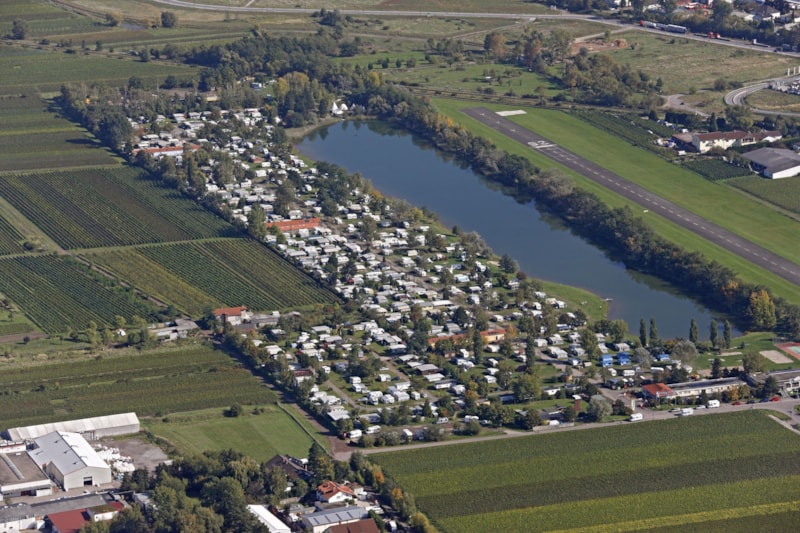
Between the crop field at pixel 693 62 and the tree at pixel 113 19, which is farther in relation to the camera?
the tree at pixel 113 19

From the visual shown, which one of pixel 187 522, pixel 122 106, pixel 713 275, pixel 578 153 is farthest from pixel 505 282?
pixel 122 106

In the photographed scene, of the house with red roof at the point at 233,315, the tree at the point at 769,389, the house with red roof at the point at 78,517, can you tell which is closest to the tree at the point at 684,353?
the tree at the point at 769,389

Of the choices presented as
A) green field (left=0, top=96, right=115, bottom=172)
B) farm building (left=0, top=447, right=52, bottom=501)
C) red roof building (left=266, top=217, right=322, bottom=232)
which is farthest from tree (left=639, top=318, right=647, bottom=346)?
green field (left=0, top=96, right=115, bottom=172)

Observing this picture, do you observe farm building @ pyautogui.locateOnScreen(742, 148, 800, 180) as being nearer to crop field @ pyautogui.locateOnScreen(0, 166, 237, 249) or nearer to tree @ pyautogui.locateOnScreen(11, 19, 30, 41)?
crop field @ pyautogui.locateOnScreen(0, 166, 237, 249)

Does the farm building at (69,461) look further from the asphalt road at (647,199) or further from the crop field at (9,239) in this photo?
the asphalt road at (647,199)

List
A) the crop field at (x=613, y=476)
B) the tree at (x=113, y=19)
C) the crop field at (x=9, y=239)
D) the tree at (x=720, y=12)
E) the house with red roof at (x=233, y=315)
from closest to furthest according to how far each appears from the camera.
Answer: the crop field at (x=613, y=476)
the house with red roof at (x=233, y=315)
the crop field at (x=9, y=239)
the tree at (x=720, y=12)
the tree at (x=113, y=19)

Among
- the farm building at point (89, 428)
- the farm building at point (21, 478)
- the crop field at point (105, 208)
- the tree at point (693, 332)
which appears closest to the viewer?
the farm building at point (21, 478)

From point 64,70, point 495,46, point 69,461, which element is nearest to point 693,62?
point 495,46

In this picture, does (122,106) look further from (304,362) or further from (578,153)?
(304,362)

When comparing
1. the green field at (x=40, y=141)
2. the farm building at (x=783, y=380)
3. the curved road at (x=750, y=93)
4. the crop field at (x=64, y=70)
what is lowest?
the green field at (x=40, y=141)
